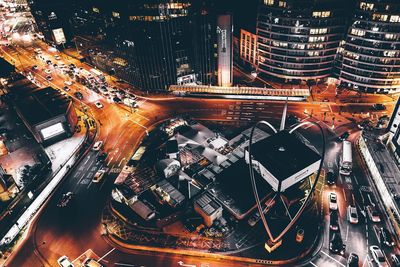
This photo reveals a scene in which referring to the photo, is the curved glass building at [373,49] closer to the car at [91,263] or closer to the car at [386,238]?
the car at [386,238]

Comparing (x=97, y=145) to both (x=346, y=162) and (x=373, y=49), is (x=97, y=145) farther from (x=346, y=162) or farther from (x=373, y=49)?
(x=373, y=49)

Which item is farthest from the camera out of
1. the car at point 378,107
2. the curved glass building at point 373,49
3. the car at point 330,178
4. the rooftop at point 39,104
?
the car at point 378,107

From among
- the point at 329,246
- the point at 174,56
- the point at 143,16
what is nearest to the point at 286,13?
the point at 174,56

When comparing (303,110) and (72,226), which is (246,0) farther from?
(72,226)

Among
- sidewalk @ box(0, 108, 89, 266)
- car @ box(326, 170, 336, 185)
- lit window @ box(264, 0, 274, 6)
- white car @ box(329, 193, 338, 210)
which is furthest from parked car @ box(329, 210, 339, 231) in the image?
lit window @ box(264, 0, 274, 6)

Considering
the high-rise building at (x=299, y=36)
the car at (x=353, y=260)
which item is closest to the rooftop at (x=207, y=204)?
the car at (x=353, y=260)
